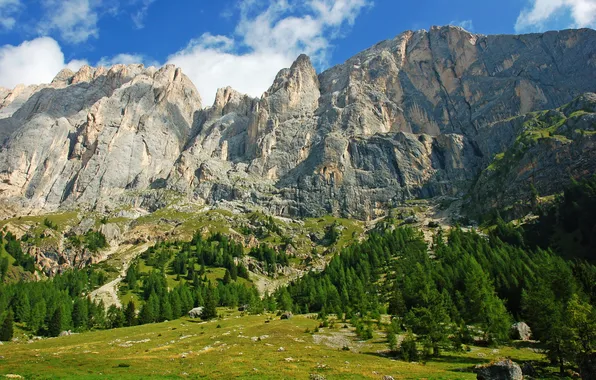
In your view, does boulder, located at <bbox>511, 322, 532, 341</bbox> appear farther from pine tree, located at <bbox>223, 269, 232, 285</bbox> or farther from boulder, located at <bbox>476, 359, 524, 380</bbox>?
pine tree, located at <bbox>223, 269, 232, 285</bbox>

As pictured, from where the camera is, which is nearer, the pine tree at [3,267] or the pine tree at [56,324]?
the pine tree at [56,324]

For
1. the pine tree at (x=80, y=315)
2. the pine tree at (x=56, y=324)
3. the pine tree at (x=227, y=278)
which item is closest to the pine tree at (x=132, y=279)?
the pine tree at (x=227, y=278)

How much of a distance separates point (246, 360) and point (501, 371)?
23.8m

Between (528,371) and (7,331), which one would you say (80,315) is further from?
(528,371)

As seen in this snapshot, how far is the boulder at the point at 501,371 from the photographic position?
32.2 m

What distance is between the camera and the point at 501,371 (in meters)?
32.5

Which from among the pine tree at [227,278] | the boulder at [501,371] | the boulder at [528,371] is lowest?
the boulder at [528,371]

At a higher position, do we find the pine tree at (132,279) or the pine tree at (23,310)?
the pine tree at (132,279)

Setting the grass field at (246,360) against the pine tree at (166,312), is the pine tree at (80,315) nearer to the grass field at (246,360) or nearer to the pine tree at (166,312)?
the pine tree at (166,312)

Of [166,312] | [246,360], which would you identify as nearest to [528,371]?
[246,360]

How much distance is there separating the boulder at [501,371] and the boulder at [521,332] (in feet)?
115

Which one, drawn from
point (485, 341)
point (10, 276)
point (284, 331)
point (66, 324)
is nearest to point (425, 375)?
point (485, 341)

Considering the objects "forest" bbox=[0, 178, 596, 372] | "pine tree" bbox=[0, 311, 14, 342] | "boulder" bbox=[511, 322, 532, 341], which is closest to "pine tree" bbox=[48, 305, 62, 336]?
"forest" bbox=[0, 178, 596, 372]

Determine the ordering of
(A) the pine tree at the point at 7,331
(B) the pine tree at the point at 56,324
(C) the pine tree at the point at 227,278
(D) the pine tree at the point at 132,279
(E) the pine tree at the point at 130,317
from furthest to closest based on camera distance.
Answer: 1. (C) the pine tree at the point at 227,278
2. (D) the pine tree at the point at 132,279
3. (E) the pine tree at the point at 130,317
4. (B) the pine tree at the point at 56,324
5. (A) the pine tree at the point at 7,331
